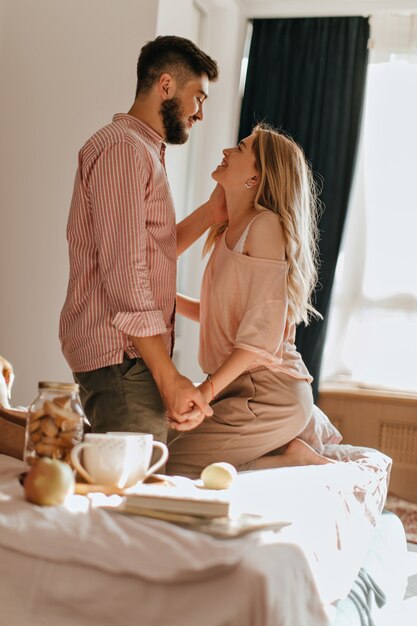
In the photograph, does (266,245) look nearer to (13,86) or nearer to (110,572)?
(110,572)

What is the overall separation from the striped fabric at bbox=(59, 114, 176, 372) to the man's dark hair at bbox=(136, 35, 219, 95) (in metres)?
0.18

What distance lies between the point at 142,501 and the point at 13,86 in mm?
3324

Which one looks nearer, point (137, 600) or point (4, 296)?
point (137, 600)

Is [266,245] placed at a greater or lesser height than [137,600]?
greater

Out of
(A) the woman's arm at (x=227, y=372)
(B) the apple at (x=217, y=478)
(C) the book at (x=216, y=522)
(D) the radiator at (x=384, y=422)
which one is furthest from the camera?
(D) the radiator at (x=384, y=422)

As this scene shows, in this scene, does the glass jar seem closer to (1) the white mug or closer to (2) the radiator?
(1) the white mug

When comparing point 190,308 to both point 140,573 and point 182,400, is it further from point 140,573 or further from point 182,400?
point 140,573

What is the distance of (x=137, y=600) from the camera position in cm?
115

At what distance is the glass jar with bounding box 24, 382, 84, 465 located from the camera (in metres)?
1.43

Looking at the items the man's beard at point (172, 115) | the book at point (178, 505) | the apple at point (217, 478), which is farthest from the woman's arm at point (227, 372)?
the book at point (178, 505)

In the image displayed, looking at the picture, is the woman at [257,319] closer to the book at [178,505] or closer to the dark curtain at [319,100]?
the book at [178,505]

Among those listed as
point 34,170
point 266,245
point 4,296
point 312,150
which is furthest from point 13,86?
point 266,245

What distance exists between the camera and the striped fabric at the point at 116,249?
196 centimetres

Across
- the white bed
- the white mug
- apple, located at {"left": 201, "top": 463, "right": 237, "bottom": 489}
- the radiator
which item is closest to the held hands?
apple, located at {"left": 201, "top": 463, "right": 237, "bottom": 489}
